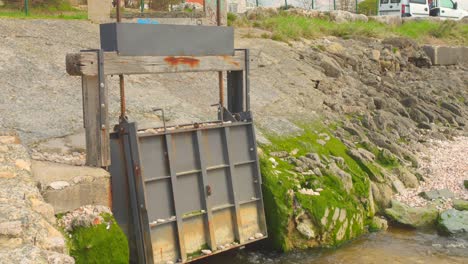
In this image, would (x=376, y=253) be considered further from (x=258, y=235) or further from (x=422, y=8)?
(x=422, y=8)

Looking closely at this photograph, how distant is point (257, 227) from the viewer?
9.84 meters

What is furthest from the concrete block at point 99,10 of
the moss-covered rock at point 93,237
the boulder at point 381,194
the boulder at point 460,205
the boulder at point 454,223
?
the moss-covered rock at point 93,237

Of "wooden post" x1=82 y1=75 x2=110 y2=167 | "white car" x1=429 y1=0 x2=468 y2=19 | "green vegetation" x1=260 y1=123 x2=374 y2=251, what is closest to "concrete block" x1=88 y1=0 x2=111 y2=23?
"green vegetation" x1=260 y1=123 x2=374 y2=251

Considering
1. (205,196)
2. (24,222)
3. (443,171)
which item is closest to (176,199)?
(205,196)

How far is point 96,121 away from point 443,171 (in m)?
8.76

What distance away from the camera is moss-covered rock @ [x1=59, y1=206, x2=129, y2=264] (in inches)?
289

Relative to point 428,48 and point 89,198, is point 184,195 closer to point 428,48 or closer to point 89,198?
point 89,198

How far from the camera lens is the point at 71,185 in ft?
25.0

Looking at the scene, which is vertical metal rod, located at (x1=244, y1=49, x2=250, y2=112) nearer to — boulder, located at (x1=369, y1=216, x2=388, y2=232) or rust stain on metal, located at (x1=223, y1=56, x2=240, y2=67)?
rust stain on metal, located at (x1=223, y1=56, x2=240, y2=67)

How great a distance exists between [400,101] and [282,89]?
476 centimetres

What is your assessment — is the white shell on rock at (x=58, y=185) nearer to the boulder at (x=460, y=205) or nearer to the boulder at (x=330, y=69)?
the boulder at (x=460, y=205)

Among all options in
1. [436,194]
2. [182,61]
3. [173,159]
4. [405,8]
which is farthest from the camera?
[405,8]

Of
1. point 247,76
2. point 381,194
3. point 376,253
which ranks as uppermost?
point 247,76

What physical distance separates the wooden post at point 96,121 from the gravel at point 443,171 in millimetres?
6333
